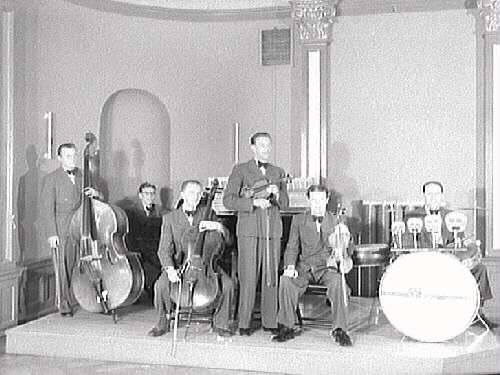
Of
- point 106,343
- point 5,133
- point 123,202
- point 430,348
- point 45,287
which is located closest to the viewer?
point 430,348

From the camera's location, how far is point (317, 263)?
197 inches

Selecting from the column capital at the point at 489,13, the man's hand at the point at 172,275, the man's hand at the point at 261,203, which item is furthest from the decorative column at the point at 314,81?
the man's hand at the point at 172,275

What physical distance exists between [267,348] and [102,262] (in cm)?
135

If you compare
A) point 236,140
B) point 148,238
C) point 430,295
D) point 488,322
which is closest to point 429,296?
point 430,295

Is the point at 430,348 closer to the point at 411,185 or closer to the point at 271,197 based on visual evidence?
the point at 271,197

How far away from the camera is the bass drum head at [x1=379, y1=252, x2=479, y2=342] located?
4590 millimetres

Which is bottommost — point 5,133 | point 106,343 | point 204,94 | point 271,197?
point 106,343

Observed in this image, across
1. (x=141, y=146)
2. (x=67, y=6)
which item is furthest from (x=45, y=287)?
(x=67, y=6)

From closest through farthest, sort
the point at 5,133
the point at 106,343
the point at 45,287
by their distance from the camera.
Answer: the point at 106,343
the point at 5,133
the point at 45,287

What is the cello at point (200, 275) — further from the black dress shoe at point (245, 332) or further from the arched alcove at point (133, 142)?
the arched alcove at point (133, 142)

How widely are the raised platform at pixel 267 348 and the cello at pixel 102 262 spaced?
0.66 feet

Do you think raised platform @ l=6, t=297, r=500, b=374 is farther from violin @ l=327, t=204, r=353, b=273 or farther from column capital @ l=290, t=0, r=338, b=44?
column capital @ l=290, t=0, r=338, b=44

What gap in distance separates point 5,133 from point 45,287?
1.29 metres

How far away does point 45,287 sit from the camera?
602 centimetres
